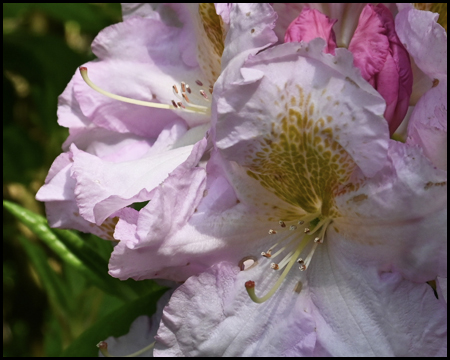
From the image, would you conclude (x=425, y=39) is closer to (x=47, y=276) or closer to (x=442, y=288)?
(x=442, y=288)

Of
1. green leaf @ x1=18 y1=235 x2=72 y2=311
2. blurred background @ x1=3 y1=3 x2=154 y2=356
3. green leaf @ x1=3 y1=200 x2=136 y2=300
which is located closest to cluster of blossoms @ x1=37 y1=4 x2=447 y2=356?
green leaf @ x1=3 y1=200 x2=136 y2=300

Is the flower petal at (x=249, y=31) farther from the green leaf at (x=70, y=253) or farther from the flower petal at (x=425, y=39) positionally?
the green leaf at (x=70, y=253)

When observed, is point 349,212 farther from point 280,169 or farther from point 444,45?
point 444,45

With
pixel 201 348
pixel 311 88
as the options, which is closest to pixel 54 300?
pixel 201 348

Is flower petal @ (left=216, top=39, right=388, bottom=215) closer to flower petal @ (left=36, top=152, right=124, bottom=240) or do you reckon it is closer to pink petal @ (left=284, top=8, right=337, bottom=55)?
pink petal @ (left=284, top=8, right=337, bottom=55)

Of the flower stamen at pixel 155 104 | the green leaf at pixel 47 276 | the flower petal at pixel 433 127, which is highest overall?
the flower petal at pixel 433 127

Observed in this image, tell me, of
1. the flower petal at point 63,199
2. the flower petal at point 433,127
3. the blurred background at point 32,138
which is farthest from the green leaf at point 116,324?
the flower petal at point 433,127
